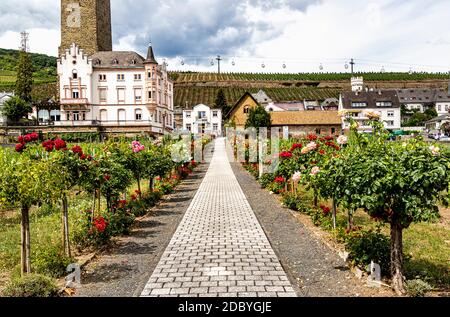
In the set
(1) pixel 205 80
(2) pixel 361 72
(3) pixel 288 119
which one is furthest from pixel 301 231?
(2) pixel 361 72

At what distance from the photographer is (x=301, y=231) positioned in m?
10.1

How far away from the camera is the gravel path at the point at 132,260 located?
6344 mm

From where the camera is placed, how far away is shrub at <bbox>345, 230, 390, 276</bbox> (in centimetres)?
654

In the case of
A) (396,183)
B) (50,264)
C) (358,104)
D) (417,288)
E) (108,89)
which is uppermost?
(108,89)

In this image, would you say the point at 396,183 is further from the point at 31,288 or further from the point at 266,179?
the point at 266,179

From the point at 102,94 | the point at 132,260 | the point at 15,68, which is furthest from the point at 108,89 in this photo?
the point at 15,68

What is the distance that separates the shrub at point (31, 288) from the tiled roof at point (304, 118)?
57887 millimetres

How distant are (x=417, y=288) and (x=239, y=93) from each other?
131 metres

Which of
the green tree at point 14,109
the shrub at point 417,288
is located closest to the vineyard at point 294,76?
the green tree at point 14,109

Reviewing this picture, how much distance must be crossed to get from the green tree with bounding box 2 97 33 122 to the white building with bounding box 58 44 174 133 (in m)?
17.7

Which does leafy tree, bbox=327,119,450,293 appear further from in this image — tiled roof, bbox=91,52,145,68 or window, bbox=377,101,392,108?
window, bbox=377,101,392,108

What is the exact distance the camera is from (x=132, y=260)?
7.82 metres

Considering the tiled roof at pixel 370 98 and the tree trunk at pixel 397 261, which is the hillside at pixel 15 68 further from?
the tree trunk at pixel 397 261
